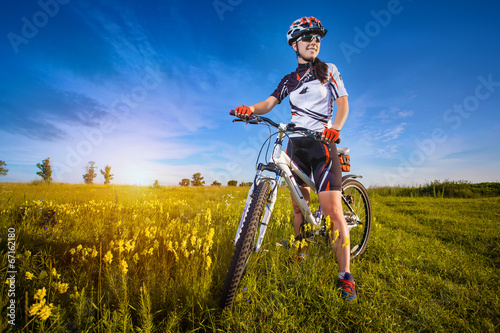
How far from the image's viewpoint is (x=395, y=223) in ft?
20.6

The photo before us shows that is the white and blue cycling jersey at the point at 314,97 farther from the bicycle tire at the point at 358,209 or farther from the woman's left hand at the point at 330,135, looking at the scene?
the bicycle tire at the point at 358,209

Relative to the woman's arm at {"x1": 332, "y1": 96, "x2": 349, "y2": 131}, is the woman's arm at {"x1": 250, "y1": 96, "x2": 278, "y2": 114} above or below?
above

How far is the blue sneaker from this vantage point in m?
2.49

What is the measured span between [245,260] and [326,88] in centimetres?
247

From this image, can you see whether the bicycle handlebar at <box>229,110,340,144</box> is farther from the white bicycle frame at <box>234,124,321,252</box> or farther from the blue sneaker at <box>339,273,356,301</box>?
the blue sneaker at <box>339,273,356,301</box>

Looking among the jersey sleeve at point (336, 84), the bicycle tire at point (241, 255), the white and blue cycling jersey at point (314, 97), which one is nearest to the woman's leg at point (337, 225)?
the white and blue cycling jersey at point (314, 97)

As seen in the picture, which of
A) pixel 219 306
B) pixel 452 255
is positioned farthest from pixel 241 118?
pixel 452 255

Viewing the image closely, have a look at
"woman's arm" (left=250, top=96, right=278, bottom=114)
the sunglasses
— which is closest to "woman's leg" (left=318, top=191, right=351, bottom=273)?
"woman's arm" (left=250, top=96, right=278, bottom=114)

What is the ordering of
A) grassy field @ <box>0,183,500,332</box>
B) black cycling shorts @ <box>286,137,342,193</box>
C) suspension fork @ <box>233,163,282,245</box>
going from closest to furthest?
grassy field @ <box>0,183,500,332</box> < suspension fork @ <box>233,163,282,245</box> < black cycling shorts @ <box>286,137,342,193</box>

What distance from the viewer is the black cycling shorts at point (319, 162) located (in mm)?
2984

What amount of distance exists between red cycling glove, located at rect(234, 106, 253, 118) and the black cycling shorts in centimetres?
64

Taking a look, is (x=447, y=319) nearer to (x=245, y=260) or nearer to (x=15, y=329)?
(x=245, y=260)

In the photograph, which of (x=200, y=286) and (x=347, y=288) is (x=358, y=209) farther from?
(x=200, y=286)

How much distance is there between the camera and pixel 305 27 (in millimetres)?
3068
